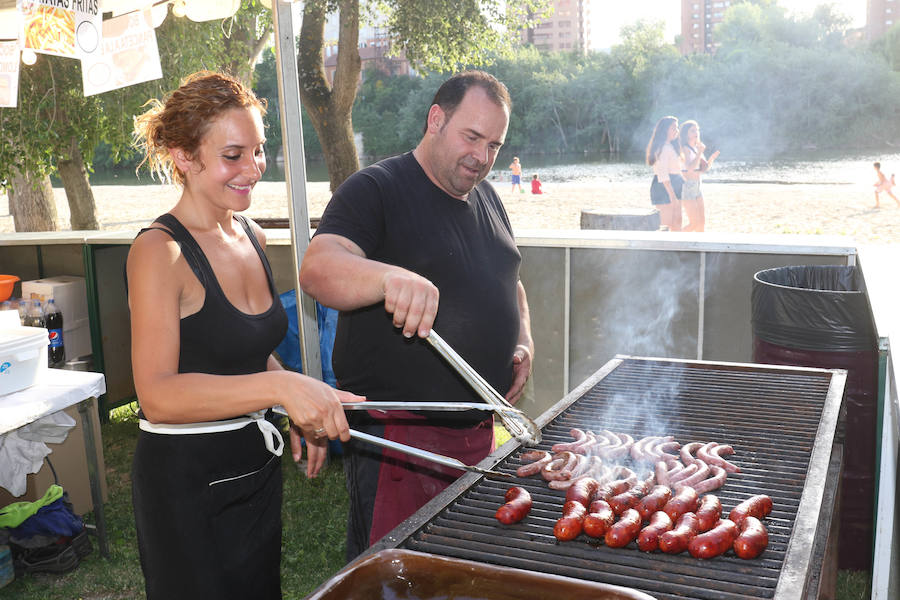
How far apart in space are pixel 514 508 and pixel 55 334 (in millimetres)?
5132

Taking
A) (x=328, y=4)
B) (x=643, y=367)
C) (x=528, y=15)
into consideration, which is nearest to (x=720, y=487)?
(x=643, y=367)

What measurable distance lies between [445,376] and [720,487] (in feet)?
3.29

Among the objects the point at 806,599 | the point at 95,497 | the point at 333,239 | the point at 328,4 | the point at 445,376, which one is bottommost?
the point at 95,497

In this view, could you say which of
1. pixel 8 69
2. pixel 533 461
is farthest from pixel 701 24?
pixel 533 461

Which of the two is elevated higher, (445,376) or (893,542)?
(445,376)

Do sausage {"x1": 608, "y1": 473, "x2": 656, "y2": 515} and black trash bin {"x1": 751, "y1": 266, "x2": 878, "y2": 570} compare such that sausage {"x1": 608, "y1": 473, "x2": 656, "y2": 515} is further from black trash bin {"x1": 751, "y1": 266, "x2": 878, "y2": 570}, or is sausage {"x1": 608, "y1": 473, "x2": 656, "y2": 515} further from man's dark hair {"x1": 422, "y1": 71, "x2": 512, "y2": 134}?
black trash bin {"x1": 751, "y1": 266, "x2": 878, "y2": 570}

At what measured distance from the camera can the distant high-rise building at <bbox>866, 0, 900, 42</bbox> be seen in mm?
33594

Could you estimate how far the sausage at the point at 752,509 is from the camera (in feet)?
6.87

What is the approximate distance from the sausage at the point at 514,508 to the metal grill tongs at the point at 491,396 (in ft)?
0.74

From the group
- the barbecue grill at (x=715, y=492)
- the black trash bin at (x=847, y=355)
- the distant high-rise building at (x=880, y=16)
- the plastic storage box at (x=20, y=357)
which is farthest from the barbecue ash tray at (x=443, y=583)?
the distant high-rise building at (x=880, y=16)

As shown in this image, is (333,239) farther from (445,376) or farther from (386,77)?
(386,77)

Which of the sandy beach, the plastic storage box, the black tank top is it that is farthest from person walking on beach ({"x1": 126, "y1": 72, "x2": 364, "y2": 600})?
the sandy beach

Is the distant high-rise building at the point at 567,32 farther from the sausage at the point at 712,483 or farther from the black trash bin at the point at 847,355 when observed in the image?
the sausage at the point at 712,483

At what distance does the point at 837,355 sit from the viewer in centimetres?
384
